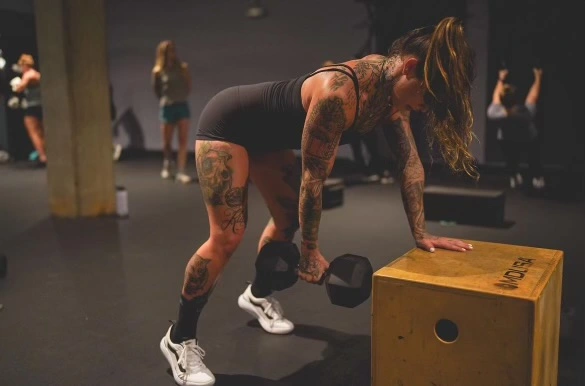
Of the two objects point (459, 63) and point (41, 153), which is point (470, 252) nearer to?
point (459, 63)

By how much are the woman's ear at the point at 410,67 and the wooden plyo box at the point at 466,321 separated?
0.54 meters

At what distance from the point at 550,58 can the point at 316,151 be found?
6.25 m

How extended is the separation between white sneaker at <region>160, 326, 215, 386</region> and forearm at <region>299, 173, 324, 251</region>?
563 mm

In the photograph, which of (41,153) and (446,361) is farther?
(41,153)

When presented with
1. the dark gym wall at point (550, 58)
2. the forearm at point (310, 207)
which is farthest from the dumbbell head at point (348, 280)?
the dark gym wall at point (550, 58)

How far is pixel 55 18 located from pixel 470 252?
3.70 meters

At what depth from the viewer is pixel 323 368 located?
7.23ft

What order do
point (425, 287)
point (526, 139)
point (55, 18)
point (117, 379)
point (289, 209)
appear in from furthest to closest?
point (526, 139)
point (55, 18)
point (289, 209)
point (117, 379)
point (425, 287)

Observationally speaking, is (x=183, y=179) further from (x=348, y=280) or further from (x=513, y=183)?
(x=348, y=280)

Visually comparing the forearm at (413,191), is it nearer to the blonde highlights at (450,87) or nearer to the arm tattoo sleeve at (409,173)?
the arm tattoo sleeve at (409,173)

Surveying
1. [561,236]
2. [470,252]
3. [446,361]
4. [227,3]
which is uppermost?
[227,3]

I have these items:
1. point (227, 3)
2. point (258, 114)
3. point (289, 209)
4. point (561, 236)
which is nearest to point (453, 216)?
point (561, 236)

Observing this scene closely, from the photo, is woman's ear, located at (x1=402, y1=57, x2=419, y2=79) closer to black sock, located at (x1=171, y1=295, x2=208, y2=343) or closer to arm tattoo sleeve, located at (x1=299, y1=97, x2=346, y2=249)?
arm tattoo sleeve, located at (x1=299, y1=97, x2=346, y2=249)

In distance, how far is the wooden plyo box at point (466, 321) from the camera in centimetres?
150
